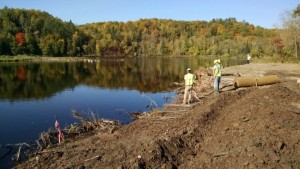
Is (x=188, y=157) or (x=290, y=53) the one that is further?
(x=290, y=53)

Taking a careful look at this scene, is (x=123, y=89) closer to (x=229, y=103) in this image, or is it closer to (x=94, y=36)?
(x=229, y=103)

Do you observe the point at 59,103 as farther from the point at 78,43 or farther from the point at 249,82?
the point at 78,43

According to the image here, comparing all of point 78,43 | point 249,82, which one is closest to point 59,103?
point 249,82

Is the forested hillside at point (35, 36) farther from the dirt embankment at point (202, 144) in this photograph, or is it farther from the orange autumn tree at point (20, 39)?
the dirt embankment at point (202, 144)

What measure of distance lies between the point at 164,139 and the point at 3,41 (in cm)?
12266

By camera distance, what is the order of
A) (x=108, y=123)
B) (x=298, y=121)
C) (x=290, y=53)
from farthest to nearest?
1. (x=290, y=53)
2. (x=108, y=123)
3. (x=298, y=121)

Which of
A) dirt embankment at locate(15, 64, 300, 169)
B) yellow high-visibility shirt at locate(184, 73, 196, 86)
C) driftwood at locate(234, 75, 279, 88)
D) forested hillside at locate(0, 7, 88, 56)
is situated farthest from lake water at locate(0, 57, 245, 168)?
forested hillside at locate(0, 7, 88, 56)

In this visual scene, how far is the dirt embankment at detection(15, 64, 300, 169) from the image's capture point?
1127cm

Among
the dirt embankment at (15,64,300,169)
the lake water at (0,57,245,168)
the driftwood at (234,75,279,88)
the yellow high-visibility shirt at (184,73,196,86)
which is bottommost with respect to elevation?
the lake water at (0,57,245,168)

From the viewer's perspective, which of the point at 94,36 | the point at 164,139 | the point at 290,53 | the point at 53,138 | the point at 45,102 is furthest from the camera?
the point at 94,36

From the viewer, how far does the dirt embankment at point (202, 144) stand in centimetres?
1127

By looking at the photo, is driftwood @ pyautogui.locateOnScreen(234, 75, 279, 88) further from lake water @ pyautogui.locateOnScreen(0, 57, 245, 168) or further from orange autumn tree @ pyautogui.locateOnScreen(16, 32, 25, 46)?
orange autumn tree @ pyautogui.locateOnScreen(16, 32, 25, 46)

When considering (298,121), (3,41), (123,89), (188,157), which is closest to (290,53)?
(123,89)

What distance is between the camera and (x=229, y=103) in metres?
20.0
